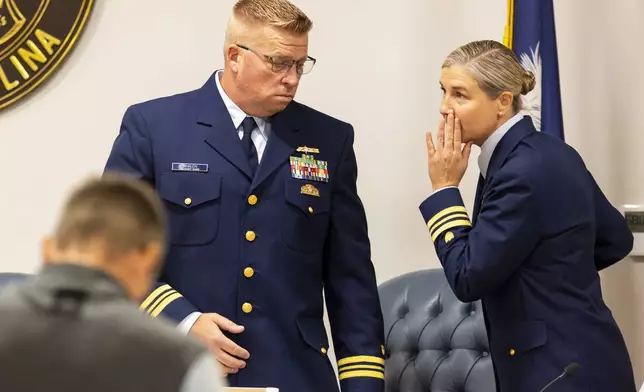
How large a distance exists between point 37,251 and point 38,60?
2.18 ft

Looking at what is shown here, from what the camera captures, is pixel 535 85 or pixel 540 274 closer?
pixel 540 274

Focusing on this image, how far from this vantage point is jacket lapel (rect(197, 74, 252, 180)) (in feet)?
9.71

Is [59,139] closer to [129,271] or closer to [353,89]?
[353,89]

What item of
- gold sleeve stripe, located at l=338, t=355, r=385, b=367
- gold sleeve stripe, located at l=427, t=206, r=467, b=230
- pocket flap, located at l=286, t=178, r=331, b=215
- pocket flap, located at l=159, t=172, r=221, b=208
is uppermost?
pocket flap, located at l=159, t=172, r=221, b=208

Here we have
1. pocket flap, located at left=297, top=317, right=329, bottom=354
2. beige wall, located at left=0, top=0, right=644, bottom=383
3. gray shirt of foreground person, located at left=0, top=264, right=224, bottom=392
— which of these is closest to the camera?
gray shirt of foreground person, located at left=0, top=264, right=224, bottom=392

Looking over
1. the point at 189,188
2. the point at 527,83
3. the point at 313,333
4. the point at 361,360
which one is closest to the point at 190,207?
the point at 189,188

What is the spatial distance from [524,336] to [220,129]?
924mm

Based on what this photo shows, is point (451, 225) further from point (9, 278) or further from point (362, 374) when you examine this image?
point (9, 278)

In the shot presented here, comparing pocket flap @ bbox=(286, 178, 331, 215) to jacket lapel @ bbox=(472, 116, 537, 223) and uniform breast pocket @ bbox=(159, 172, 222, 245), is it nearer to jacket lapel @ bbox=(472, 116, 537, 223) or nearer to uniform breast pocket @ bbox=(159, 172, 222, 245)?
uniform breast pocket @ bbox=(159, 172, 222, 245)

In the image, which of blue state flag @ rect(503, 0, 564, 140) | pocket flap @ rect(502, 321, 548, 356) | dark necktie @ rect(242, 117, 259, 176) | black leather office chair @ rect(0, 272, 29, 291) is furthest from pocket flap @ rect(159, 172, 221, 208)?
blue state flag @ rect(503, 0, 564, 140)

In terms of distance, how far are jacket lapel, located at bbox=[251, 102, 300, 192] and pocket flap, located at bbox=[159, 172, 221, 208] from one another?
0.10m

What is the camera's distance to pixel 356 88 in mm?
4066

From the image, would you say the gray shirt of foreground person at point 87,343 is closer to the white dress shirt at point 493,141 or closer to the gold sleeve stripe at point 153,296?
the gold sleeve stripe at point 153,296

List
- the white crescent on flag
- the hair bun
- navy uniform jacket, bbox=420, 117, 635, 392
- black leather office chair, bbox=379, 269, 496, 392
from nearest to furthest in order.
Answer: navy uniform jacket, bbox=420, 117, 635, 392 → the hair bun → black leather office chair, bbox=379, 269, 496, 392 → the white crescent on flag
